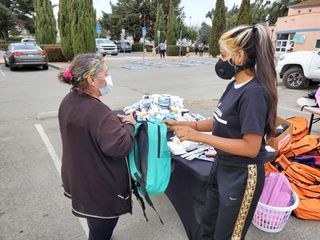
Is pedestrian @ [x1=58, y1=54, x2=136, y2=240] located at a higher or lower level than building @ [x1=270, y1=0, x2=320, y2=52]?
lower

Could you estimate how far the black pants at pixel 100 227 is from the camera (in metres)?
1.92

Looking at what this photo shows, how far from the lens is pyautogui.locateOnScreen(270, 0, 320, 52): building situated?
30.0 metres

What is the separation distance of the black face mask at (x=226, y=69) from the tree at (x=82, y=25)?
15.7 metres

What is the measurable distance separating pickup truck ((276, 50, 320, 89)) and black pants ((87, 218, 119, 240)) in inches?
335

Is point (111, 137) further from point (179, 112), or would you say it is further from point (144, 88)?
point (144, 88)

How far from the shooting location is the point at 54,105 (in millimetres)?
7230

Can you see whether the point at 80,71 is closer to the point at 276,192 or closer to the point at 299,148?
the point at 276,192

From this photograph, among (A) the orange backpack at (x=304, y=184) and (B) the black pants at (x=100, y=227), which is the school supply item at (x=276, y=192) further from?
(B) the black pants at (x=100, y=227)

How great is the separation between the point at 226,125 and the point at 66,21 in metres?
17.3

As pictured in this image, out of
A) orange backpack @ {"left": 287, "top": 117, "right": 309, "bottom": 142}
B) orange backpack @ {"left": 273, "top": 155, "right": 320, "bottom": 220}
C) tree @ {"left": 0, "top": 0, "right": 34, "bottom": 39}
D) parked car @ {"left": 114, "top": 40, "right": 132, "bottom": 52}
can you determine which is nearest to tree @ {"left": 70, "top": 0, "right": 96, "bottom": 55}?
orange backpack @ {"left": 287, "top": 117, "right": 309, "bottom": 142}

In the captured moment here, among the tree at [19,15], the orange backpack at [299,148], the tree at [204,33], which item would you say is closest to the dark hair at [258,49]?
the orange backpack at [299,148]

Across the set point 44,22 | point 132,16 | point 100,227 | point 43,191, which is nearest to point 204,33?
point 132,16

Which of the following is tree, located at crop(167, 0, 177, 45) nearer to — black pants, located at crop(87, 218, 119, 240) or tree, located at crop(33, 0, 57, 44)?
tree, located at crop(33, 0, 57, 44)

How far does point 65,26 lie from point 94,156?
664 inches
